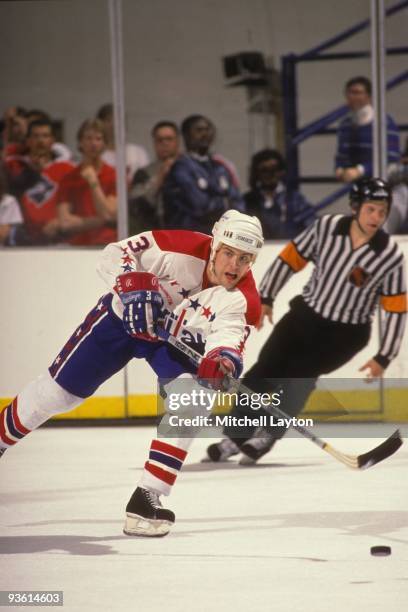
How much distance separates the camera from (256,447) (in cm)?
517

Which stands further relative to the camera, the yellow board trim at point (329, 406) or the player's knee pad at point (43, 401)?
the yellow board trim at point (329, 406)

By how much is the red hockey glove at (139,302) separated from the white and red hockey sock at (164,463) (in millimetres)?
288

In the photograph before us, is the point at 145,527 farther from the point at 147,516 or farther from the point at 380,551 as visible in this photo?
the point at 380,551

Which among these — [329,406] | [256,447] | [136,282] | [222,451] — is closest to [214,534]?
[136,282]

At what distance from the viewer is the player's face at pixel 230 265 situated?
3.67m

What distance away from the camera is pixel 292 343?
5.25m

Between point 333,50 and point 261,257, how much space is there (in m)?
1.00

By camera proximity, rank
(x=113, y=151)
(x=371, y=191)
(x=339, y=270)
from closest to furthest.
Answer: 1. (x=371, y=191)
2. (x=339, y=270)
3. (x=113, y=151)

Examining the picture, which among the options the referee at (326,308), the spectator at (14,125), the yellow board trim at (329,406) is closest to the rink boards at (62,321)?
the yellow board trim at (329,406)

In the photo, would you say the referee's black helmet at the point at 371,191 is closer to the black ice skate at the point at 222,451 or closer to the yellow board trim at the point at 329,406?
the black ice skate at the point at 222,451

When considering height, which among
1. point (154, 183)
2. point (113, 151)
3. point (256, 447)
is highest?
point (113, 151)

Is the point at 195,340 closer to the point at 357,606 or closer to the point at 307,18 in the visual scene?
the point at 357,606

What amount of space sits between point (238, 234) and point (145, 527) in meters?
0.80

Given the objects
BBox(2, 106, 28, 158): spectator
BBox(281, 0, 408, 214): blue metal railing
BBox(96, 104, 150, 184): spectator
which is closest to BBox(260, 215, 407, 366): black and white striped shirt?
BBox(281, 0, 408, 214): blue metal railing
